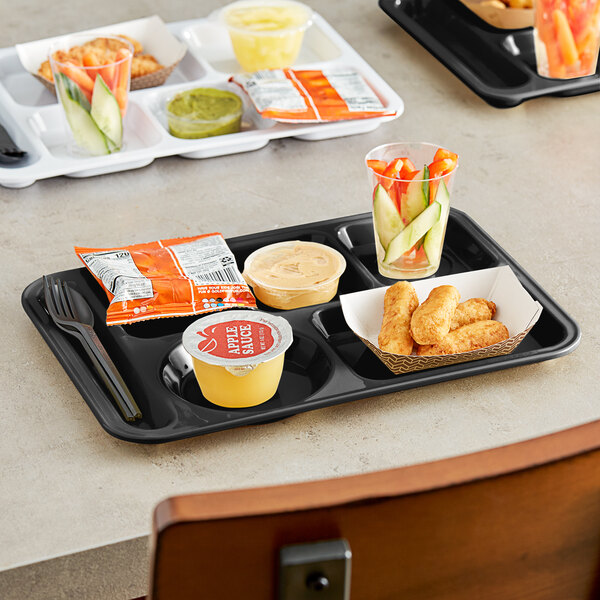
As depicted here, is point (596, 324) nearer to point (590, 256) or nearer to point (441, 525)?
point (590, 256)

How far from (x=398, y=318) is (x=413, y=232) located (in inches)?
6.5

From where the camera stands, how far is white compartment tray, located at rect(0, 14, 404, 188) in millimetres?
1410

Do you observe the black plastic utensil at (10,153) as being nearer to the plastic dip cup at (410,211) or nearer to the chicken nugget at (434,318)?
the plastic dip cup at (410,211)

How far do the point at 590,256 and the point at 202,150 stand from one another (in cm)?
61

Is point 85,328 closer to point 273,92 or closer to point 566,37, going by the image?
point 273,92

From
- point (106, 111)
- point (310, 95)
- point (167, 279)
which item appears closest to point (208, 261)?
point (167, 279)

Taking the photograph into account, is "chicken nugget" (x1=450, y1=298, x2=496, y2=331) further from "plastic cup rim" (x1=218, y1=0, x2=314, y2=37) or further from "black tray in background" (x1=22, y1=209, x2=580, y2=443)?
"plastic cup rim" (x1=218, y1=0, x2=314, y2=37)

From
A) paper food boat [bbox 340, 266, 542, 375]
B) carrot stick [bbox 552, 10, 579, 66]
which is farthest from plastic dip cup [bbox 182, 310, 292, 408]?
carrot stick [bbox 552, 10, 579, 66]

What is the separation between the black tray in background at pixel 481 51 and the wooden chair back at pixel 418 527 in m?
1.13

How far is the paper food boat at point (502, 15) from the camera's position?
174 cm

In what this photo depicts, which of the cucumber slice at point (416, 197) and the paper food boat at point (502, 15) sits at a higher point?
the cucumber slice at point (416, 197)

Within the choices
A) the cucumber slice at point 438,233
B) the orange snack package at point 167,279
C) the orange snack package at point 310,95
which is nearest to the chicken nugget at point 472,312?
the cucumber slice at point 438,233


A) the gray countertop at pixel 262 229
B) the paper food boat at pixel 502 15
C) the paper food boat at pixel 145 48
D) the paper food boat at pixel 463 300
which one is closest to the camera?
the gray countertop at pixel 262 229

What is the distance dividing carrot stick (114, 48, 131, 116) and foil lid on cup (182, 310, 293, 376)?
555 millimetres
